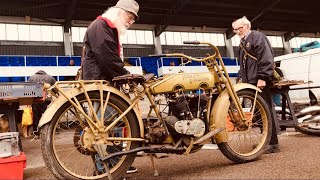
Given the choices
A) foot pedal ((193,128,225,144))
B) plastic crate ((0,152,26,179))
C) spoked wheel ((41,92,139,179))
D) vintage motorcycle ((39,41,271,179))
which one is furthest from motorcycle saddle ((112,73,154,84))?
plastic crate ((0,152,26,179))

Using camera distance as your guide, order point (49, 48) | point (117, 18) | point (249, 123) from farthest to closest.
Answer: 1. point (49, 48)
2. point (249, 123)
3. point (117, 18)

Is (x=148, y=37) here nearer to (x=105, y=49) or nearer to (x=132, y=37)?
(x=132, y=37)

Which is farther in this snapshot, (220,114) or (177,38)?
(177,38)

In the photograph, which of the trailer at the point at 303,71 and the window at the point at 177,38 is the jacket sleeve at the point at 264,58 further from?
the window at the point at 177,38

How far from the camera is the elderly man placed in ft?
9.29

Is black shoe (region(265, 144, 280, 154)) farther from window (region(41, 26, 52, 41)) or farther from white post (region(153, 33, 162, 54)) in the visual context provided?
white post (region(153, 33, 162, 54))

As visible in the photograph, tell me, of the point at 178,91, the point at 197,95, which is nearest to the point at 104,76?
the point at 178,91

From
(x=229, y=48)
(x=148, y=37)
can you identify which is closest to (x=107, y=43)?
(x=148, y=37)

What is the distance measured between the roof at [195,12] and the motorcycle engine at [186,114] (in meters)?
17.4

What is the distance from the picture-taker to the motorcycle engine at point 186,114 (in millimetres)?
2881

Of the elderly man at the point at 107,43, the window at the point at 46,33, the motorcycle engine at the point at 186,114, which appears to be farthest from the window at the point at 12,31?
the motorcycle engine at the point at 186,114

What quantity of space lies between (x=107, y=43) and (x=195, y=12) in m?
20.8

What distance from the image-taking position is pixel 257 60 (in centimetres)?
404

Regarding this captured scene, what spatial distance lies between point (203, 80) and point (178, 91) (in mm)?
333
